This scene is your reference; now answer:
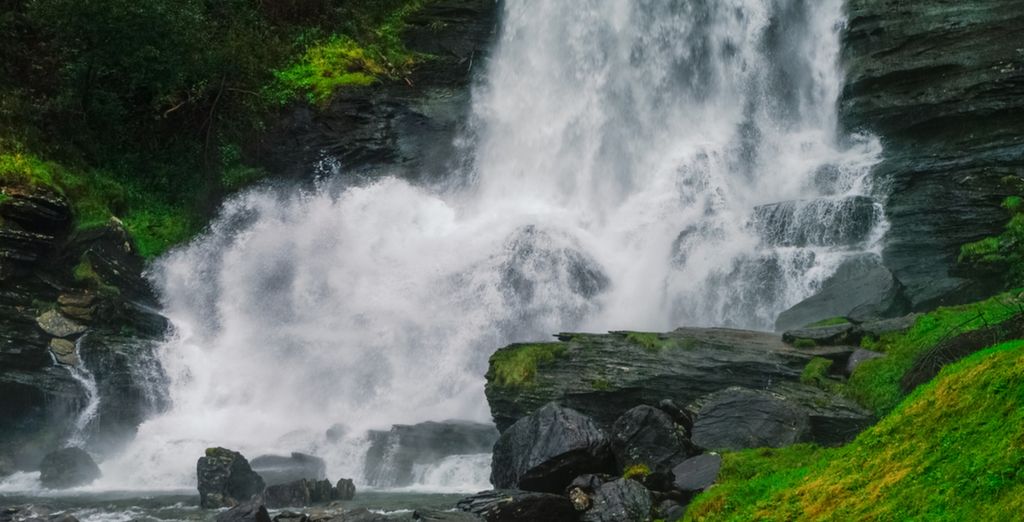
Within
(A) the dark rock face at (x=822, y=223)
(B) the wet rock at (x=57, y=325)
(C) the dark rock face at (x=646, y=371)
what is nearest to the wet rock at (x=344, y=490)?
(C) the dark rock face at (x=646, y=371)

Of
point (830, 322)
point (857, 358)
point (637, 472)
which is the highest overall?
point (830, 322)

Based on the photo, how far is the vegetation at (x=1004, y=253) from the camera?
16984 millimetres

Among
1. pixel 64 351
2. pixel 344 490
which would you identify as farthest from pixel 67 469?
pixel 344 490

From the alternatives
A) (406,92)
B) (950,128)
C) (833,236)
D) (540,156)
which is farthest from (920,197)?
(406,92)

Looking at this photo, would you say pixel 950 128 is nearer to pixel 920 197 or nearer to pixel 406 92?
pixel 920 197

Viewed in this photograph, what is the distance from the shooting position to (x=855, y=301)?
17.2 m

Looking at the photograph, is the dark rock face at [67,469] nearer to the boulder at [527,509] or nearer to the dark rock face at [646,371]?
the dark rock face at [646,371]

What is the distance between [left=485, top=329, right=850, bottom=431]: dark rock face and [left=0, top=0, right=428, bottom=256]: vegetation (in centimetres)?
1452

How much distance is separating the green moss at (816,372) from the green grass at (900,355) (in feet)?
1.85

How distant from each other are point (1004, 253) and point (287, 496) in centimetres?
1473

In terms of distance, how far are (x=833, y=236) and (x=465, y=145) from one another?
13144mm

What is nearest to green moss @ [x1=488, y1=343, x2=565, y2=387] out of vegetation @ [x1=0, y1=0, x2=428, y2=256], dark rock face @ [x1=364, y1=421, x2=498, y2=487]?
dark rock face @ [x1=364, y1=421, x2=498, y2=487]

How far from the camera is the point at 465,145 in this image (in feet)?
95.9

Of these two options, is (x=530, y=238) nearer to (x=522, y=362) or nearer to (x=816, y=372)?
(x=522, y=362)
